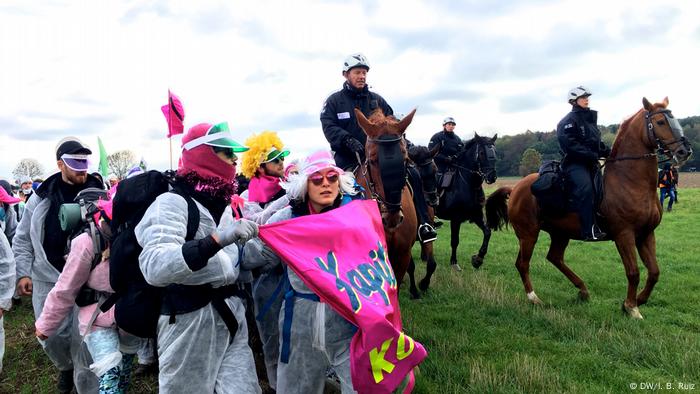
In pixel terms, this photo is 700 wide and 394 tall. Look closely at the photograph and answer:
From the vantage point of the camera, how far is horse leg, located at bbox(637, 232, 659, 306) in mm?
6367

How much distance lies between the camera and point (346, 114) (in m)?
6.02

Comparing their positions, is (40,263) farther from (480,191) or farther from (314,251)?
(480,191)

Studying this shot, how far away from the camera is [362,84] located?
611cm

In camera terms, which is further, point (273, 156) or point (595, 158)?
point (595, 158)

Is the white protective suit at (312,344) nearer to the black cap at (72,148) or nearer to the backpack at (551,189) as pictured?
the black cap at (72,148)

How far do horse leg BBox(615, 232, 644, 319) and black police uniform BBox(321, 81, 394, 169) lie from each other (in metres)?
3.79

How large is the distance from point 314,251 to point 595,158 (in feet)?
17.9

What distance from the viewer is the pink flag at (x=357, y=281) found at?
2758 millimetres

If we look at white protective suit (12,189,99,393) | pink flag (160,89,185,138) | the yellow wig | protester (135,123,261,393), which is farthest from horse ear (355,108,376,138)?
white protective suit (12,189,99,393)

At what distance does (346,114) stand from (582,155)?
3585 mm

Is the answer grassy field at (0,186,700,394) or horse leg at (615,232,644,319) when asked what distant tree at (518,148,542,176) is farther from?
horse leg at (615,232,644,319)

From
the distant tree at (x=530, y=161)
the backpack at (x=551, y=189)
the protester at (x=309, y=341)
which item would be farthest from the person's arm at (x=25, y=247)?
the distant tree at (x=530, y=161)

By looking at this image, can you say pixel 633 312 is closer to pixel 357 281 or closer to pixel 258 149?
pixel 357 281

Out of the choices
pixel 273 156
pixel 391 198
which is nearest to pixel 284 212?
pixel 391 198
